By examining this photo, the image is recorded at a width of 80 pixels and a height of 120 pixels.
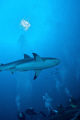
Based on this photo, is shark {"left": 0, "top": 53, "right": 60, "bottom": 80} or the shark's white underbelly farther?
the shark's white underbelly

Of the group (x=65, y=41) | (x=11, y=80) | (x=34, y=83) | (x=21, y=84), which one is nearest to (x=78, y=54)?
(x=65, y=41)

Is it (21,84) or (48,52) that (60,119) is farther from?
(21,84)

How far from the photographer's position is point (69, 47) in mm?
83500

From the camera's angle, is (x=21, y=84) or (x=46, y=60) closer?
(x=46, y=60)

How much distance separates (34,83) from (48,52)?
3827 cm

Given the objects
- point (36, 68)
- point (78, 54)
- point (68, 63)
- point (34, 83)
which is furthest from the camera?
point (34, 83)

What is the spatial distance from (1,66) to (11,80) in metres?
111

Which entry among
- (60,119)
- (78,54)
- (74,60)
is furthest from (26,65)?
(74,60)

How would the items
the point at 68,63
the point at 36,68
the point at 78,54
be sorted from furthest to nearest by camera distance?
1. the point at 68,63
2. the point at 78,54
3. the point at 36,68

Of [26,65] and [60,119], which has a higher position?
[26,65]

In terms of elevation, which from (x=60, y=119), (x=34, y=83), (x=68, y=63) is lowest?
(x=60, y=119)

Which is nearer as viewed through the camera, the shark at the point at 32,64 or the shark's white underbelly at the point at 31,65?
the shark at the point at 32,64

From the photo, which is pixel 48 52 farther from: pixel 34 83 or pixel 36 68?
pixel 36 68

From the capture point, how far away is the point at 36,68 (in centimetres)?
536
